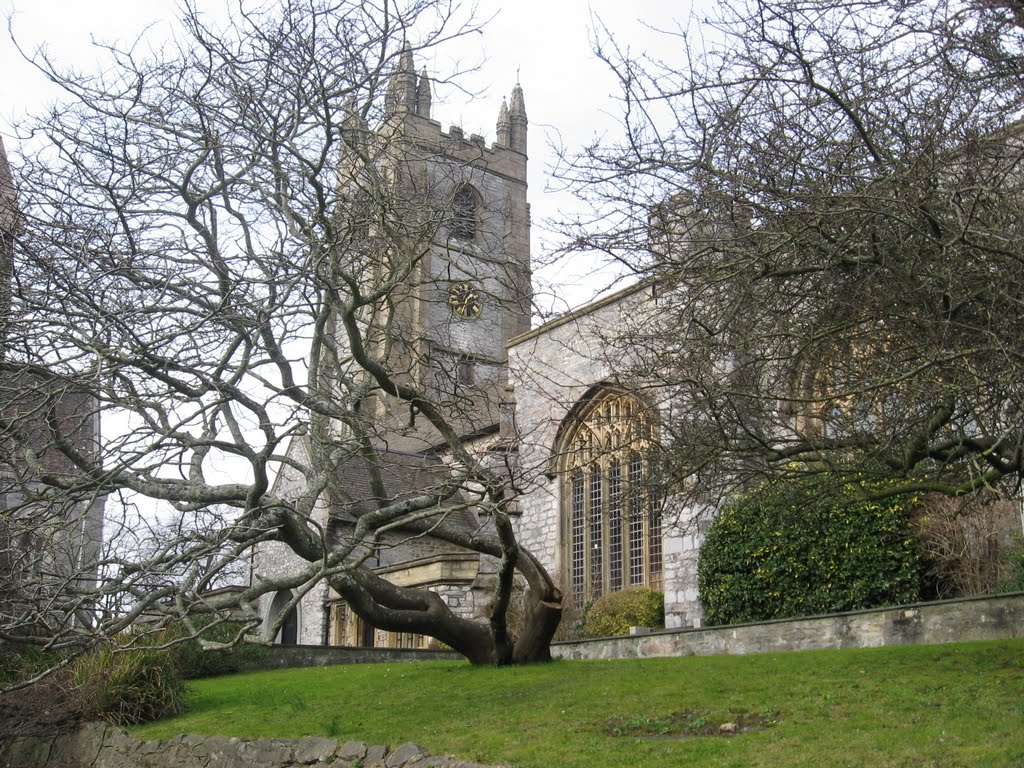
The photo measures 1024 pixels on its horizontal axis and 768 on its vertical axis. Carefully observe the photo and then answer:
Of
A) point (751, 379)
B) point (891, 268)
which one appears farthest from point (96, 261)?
point (891, 268)

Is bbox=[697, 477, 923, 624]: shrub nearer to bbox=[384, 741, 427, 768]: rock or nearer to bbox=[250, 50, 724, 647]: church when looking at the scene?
bbox=[250, 50, 724, 647]: church

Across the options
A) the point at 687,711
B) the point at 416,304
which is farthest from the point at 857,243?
the point at 416,304

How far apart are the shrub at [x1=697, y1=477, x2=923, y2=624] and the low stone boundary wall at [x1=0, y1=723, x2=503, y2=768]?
7.63m

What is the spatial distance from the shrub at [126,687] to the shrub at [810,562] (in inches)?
333

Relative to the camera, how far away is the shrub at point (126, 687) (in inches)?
571

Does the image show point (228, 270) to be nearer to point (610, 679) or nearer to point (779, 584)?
point (610, 679)

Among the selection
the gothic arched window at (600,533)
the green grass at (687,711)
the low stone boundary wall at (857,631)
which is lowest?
the green grass at (687,711)

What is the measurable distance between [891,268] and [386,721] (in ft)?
23.1

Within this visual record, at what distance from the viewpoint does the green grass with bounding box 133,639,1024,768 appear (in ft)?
27.5

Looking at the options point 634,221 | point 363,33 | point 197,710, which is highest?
point 363,33

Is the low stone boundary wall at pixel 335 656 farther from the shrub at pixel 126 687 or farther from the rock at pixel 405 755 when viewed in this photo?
the rock at pixel 405 755

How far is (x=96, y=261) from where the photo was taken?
11500 mm

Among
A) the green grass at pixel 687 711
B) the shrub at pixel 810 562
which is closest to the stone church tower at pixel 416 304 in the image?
the green grass at pixel 687 711

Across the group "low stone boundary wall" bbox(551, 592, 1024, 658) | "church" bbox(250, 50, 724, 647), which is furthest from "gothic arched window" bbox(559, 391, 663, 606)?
"low stone boundary wall" bbox(551, 592, 1024, 658)
